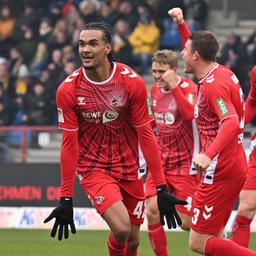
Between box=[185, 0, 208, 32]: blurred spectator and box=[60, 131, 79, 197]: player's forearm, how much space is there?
40.5ft

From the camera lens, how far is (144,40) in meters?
21.4

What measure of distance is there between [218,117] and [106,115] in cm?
113

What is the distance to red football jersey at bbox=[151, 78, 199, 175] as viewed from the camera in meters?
12.4

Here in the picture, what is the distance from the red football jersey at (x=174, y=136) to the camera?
489 inches

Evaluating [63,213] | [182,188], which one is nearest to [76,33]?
[182,188]

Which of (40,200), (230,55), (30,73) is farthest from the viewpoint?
(30,73)

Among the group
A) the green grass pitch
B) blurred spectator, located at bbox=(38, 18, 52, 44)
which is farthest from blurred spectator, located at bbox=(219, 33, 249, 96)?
the green grass pitch

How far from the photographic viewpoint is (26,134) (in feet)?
56.9

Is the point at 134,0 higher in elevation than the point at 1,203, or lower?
higher

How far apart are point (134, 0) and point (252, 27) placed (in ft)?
8.67

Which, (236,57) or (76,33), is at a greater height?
(76,33)

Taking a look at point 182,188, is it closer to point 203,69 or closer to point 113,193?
point 113,193

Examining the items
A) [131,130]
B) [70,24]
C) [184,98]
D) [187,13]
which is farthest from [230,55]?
[131,130]

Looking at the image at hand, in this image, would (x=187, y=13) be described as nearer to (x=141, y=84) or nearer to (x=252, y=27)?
(x=252, y=27)
